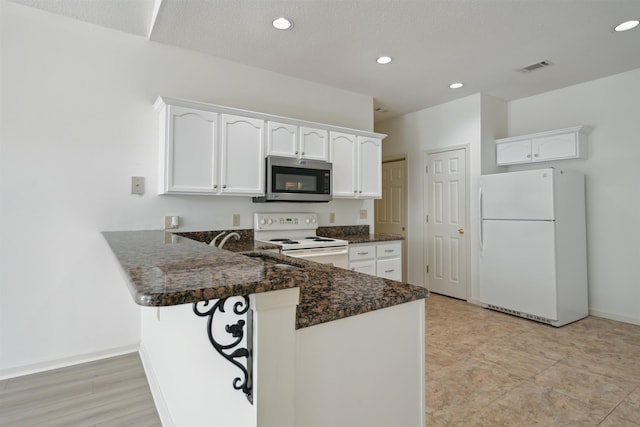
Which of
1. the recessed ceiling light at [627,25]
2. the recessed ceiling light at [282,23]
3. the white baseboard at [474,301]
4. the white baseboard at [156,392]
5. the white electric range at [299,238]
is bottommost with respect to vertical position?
the white baseboard at [156,392]

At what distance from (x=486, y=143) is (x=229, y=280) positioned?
4.20 metres

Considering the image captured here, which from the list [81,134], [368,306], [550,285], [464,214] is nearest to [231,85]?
[81,134]

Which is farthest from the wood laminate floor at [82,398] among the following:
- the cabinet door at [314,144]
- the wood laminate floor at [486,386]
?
the cabinet door at [314,144]

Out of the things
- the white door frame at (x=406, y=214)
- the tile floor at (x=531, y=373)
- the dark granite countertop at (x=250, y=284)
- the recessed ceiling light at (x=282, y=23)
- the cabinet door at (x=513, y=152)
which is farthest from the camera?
the white door frame at (x=406, y=214)

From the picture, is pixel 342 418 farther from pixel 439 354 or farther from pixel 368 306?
pixel 439 354

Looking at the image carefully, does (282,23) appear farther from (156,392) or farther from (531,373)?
(531,373)

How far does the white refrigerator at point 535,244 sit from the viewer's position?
11.0 ft

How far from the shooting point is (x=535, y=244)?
3.45 meters

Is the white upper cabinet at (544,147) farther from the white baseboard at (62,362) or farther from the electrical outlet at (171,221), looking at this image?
the white baseboard at (62,362)

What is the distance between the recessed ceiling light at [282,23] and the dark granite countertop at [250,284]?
203 cm

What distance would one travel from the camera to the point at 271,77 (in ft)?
11.2

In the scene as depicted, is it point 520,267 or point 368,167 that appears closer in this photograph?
point 520,267

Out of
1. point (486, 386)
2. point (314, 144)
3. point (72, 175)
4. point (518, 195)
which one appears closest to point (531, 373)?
point (486, 386)

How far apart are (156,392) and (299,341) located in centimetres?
171
